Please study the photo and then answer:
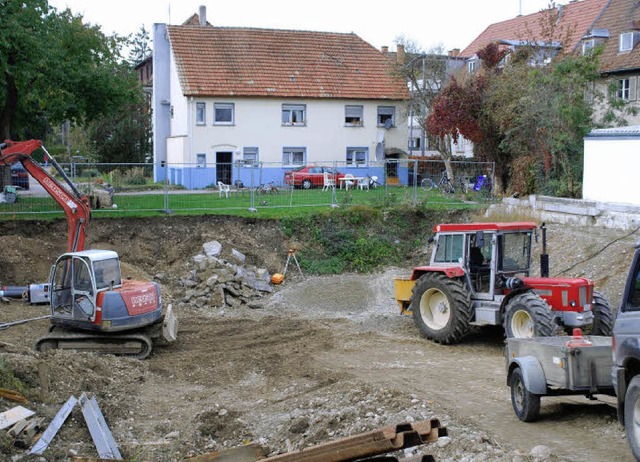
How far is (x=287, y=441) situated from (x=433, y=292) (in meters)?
7.52

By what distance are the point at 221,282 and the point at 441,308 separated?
6.94 m

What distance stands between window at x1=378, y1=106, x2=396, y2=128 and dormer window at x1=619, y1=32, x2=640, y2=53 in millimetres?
11187

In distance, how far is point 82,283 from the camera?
55.7 feet

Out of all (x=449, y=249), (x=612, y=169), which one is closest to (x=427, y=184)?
(x=612, y=169)

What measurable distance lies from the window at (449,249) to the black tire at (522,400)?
6.39 m

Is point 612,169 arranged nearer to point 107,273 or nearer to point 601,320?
point 601,320

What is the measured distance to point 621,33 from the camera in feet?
132

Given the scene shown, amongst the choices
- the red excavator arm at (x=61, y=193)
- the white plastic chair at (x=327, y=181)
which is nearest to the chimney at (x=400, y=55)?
the white plastic chair at (x=327, y=181)

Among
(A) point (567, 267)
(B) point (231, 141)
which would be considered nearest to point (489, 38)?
(B) point (231, 141)

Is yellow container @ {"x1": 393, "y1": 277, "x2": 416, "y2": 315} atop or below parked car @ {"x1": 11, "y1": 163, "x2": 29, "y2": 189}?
below

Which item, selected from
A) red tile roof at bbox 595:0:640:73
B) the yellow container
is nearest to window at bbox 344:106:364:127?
red tile roof at bbox 595:0:640:73

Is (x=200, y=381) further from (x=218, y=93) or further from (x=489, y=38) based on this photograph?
(x=489, y=38)

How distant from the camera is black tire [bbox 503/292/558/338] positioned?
48.5ft

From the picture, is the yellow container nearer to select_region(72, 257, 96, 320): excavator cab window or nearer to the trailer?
select_region(72, 257, 96, 320): excavator cab window
